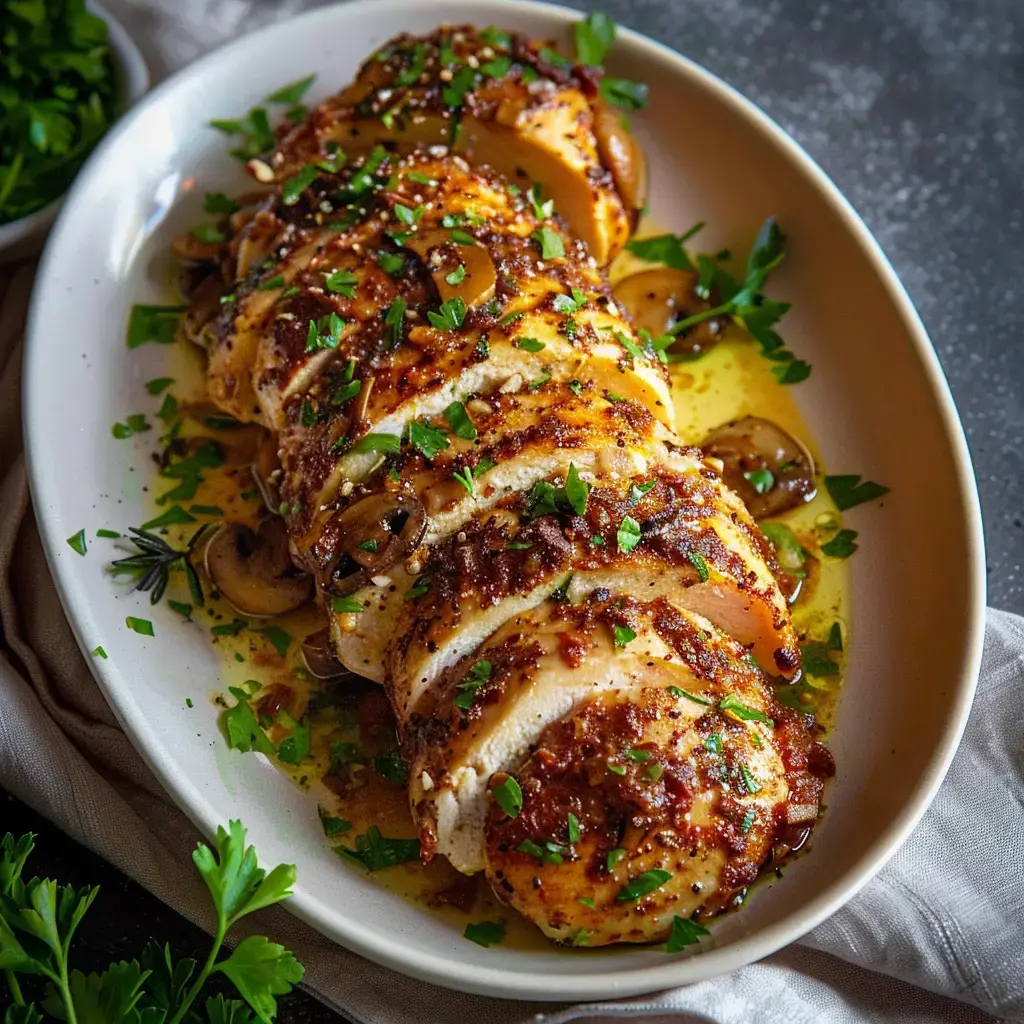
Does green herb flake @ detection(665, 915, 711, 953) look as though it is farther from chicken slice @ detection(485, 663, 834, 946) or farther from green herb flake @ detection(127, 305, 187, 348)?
green herb flake @ detection(127, 305, 187, 348)

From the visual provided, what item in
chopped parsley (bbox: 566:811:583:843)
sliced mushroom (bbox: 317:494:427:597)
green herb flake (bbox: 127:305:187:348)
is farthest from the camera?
green herb flake (bbox: 127:305:187:348)

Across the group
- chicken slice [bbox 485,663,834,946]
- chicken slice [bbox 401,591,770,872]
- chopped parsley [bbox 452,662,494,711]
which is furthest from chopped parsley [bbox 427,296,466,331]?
chicken slice [bbox 485,663,834,946]

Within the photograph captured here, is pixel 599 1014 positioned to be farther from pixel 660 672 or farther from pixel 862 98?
pixel 862 98

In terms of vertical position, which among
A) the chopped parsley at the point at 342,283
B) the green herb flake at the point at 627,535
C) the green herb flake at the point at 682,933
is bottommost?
the green herb flake at the point at 682,933

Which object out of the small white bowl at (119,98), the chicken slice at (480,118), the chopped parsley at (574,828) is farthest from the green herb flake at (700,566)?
the small white bowl at (119,98)

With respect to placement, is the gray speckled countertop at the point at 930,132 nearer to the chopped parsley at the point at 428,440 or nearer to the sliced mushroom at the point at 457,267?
the sliced mushroom at the point at 457,267
